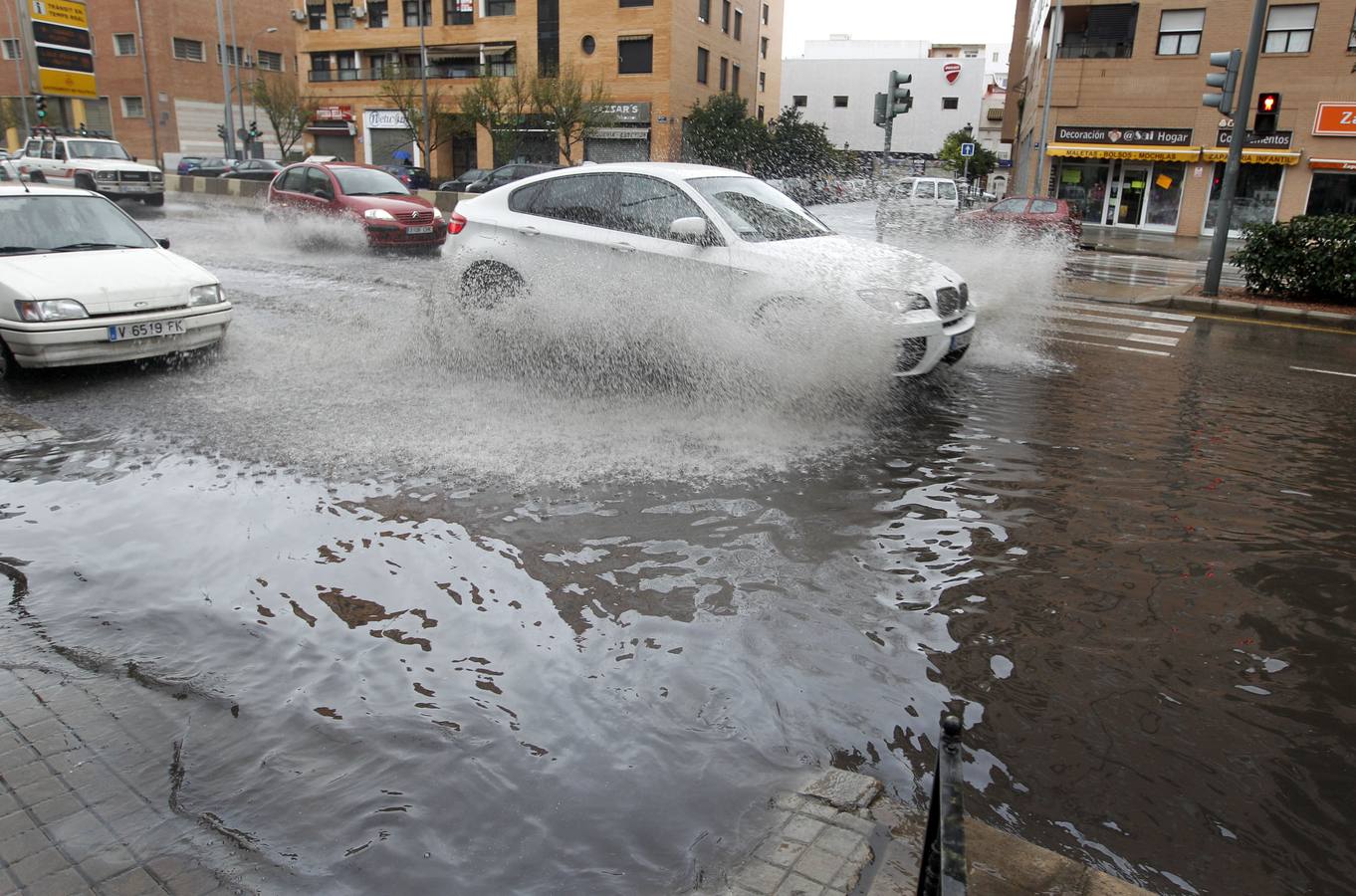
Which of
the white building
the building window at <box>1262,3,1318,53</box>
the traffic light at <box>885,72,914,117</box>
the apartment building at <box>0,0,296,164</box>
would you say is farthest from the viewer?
the white building

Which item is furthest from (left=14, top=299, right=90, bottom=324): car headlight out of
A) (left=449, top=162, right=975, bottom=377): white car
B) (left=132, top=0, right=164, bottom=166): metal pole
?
(left=132, top=0, right=164, bottom=166): metal pole

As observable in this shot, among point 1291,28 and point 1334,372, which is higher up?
point 1291,28

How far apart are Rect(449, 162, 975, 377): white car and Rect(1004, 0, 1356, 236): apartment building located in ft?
87.7

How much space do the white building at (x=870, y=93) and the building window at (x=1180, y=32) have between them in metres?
41.9

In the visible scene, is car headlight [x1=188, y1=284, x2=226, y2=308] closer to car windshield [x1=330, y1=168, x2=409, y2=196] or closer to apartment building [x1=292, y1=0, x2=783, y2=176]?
car windshield [x1=330, y1=168, x2=409, y2=196]

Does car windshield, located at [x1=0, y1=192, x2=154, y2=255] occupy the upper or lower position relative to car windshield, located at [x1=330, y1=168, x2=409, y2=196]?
lower

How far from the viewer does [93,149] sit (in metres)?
27.0

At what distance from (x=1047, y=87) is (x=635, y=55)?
19.6m

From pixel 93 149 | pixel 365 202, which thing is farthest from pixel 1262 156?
pixel 93 149

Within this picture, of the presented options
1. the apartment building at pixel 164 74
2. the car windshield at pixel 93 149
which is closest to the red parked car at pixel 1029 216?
the car windshield at pixel 93 149

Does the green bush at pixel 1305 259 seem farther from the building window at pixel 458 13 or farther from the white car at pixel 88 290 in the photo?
the building window at pixel 458 13

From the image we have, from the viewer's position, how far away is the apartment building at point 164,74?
56.2 meters

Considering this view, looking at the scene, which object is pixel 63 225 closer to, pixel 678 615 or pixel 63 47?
pixel 678 615

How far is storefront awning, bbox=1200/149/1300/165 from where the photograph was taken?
30703mm
